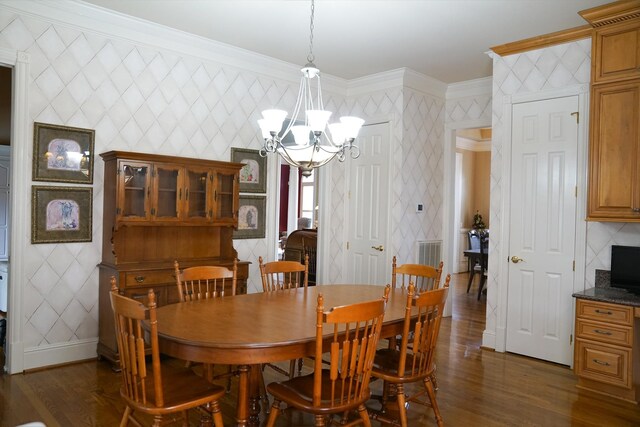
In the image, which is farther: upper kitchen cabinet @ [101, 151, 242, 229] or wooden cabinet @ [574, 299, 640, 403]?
upper kitchen cabinet @ [101, 151, 242, 229]

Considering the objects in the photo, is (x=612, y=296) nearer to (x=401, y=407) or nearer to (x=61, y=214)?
(x=401, y=407)

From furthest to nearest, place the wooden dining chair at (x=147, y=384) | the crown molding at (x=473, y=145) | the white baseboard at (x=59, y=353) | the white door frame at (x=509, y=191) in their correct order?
the crown molding at (x=473, y=145) < the white door frame at (x=509, y=191) < the white baseboard at (x=59, y=353) < the wooden dining chair at (x=147, y=384)

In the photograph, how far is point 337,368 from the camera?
216 cm

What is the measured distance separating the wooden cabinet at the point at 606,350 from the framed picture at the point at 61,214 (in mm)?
3927

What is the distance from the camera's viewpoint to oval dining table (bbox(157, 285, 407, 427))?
2121 millimetres

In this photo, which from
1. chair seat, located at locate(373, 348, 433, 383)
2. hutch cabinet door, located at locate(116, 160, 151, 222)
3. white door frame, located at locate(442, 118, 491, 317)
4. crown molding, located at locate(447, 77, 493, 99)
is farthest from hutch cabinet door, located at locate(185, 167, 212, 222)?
crown molding, located at locate(447, 77, 493, 99)

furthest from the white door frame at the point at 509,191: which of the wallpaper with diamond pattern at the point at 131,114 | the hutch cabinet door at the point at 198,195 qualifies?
the hutch cabinet door at the point at 198,195

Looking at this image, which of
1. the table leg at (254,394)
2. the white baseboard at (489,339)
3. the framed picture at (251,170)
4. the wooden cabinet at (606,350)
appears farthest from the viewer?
the framed picture at (251,170)

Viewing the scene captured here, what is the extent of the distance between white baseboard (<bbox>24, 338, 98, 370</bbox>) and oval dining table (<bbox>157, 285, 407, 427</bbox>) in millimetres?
1602

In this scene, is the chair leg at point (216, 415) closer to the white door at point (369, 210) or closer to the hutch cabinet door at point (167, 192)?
the hutch cabinet door at point (167, 192)

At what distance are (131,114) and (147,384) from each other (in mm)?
2572

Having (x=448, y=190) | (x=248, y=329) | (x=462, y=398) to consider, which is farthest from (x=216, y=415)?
(x=448, y=190)

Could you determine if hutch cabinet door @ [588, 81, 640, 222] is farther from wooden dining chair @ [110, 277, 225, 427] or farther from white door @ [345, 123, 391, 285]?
wooden dining chair @ [110, 277, 225, 427]

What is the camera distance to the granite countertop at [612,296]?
11.0ft
